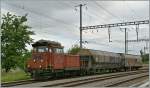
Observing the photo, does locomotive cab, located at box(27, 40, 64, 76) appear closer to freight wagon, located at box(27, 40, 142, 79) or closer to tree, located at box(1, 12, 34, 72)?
freight wagon, located at box(27, 40, 142, 79)

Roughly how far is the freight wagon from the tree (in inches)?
543

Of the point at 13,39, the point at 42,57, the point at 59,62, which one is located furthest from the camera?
the point at 13,39

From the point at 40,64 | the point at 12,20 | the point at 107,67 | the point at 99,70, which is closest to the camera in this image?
the point at 40,64

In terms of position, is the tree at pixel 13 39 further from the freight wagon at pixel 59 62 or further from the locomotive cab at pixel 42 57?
the locomotive cab at pixel 42 57

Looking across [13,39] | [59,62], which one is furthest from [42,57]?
[13,39]

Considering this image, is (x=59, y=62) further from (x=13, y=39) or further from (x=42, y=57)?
(x=13, y=39)

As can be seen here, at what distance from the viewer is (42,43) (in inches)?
1005

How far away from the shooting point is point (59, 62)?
2623 cm

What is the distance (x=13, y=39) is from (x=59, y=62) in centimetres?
2429

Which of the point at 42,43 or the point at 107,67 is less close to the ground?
the point at 42,43

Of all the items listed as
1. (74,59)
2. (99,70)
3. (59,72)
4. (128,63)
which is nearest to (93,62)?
(99,70)

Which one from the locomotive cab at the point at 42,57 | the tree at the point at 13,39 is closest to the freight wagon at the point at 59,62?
the locomotive cab at the point at 42,57

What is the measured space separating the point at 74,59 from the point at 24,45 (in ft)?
66.1

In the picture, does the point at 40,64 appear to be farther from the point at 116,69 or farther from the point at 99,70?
the point at 116,69
